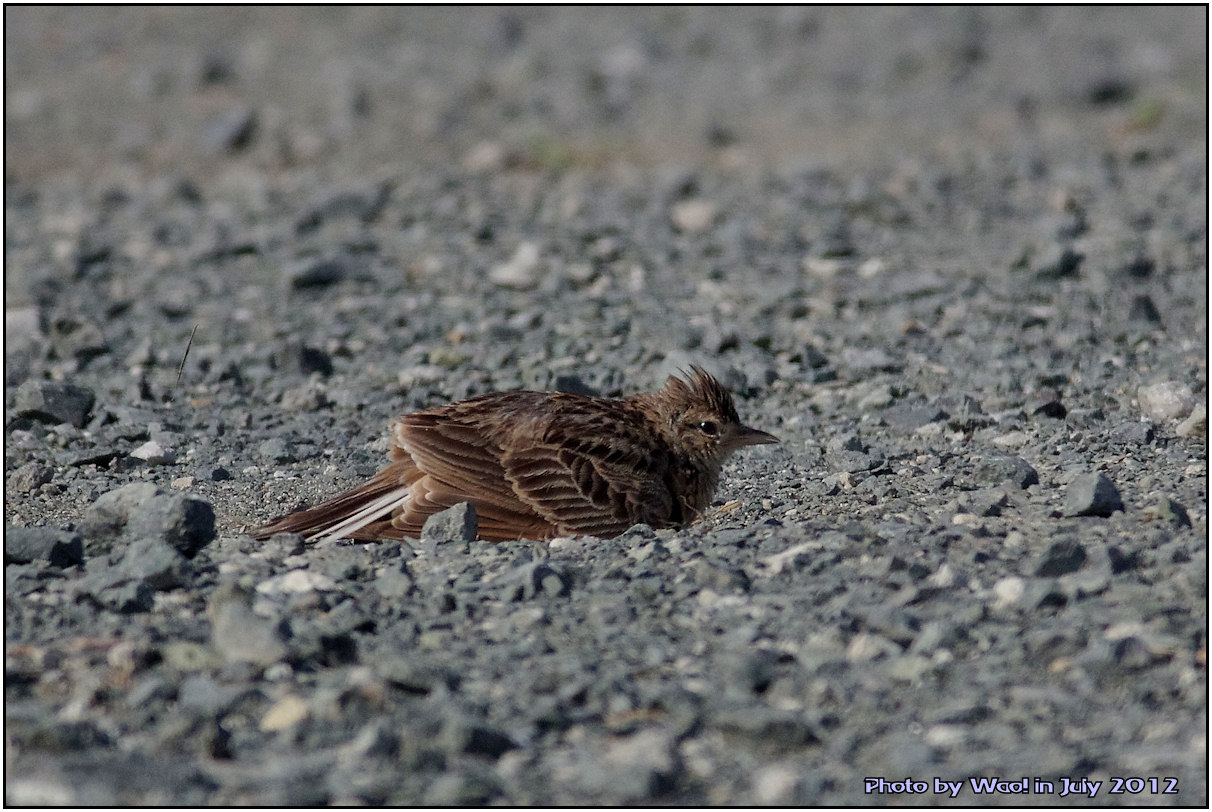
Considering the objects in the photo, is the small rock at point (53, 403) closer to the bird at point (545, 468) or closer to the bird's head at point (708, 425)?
the bird at point (545, 468)

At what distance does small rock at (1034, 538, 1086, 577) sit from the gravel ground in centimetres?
2

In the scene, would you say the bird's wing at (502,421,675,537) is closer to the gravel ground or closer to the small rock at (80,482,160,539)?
the gravel ground

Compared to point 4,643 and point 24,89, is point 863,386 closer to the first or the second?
point 4,643

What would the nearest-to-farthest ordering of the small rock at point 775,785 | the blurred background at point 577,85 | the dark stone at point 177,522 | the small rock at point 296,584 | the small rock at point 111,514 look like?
the small rock at point 775,785 < the small rock at point 296,584 < the dark stone at point 177,522 < the small rock at point 111,514 < the blurred background at point 577,85

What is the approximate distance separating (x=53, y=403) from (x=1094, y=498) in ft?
17.8

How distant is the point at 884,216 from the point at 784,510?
239 inches

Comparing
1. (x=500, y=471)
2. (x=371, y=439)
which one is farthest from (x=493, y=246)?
(x=500, y=471)

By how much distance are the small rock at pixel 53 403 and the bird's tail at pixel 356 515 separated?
2.20 metres

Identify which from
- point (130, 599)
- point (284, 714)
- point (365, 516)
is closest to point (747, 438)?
point (365, 516)

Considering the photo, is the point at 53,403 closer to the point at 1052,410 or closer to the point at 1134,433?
the point at 1052,410

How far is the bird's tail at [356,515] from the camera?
5742mm

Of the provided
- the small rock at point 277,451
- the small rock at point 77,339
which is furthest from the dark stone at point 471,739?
the small rock at point 77,339

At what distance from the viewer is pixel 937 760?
3770 millimetres

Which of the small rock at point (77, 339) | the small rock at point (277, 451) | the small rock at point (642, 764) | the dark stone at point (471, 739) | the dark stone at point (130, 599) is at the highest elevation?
the small rock at point (77, 339)
